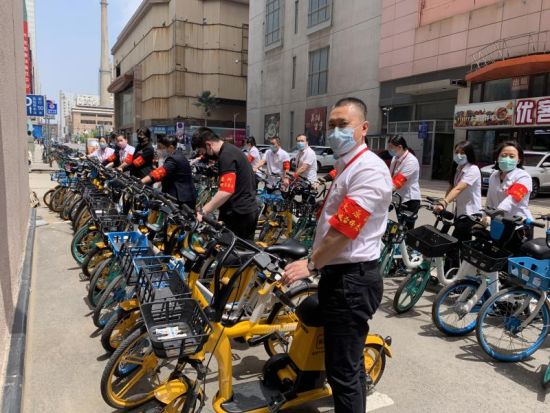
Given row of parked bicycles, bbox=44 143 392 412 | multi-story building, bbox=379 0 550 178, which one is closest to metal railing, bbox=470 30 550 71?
multi-story building, bbox=379 0 550 178

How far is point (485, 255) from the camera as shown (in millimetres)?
4152

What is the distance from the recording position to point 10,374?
3.24 metres

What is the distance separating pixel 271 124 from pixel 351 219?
121ft

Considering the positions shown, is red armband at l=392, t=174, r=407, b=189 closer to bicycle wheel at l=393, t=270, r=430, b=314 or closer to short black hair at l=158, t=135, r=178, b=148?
bicycle wheel at l=393, t=270, r=430, b=314

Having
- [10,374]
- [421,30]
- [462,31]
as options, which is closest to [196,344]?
[10,374]

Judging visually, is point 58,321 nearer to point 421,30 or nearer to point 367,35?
point 421,30

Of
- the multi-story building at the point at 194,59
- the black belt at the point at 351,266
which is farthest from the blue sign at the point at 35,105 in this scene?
the multi-story building at the point at 194,59

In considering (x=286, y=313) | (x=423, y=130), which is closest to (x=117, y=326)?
(x=286, y=313)

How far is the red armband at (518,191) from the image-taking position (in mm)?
4680

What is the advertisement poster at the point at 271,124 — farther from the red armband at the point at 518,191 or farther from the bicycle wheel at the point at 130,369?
the bicycle wheel at the point at 130,369

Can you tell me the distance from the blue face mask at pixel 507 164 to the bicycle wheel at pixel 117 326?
401 centimetres

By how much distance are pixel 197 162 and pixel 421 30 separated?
1652cm

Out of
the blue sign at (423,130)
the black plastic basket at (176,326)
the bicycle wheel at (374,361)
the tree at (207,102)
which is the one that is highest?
the tree at (207,102)

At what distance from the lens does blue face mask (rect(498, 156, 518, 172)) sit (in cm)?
482
